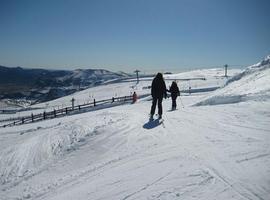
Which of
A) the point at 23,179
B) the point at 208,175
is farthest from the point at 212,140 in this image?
the point at 23,179

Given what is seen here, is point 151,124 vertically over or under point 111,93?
over

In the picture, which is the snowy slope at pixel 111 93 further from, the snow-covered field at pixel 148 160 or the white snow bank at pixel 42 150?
the snow-covered field at pixel 148 160

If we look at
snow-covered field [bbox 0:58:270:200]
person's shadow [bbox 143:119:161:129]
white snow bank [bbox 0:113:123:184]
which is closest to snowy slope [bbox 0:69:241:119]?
white snow bank [bbox 0:113:123:184]

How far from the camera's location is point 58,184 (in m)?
7.29

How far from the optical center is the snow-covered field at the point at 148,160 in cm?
580

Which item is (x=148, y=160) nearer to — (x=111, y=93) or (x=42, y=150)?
(x=42, y=150)

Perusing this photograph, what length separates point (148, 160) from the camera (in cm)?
743

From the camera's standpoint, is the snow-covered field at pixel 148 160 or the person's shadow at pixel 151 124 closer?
the snow-covered field at pixel 148 160

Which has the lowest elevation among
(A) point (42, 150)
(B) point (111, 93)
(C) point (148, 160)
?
(B) point (111, 93)

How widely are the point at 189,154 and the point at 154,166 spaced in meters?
1.08

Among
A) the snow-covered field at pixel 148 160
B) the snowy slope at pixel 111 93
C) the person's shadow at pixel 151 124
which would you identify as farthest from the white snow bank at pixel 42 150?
the snowy slope at pixel 111 93

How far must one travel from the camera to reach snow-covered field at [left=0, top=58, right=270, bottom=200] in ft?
19.0

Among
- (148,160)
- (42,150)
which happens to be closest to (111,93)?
(42,150)

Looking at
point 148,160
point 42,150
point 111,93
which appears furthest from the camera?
Result: point 111,93
